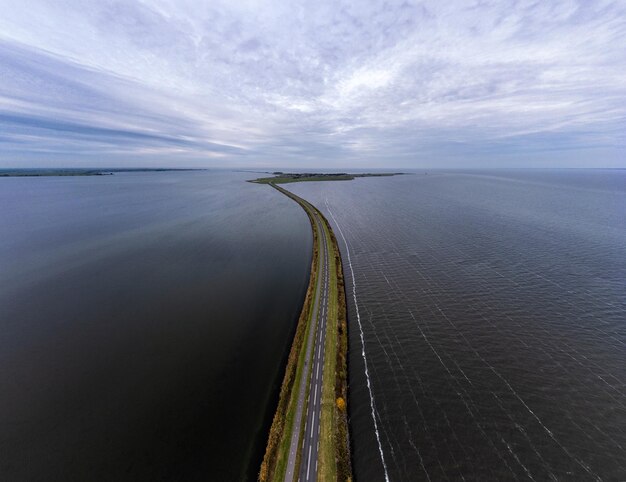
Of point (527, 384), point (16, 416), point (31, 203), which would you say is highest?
point (31, 203)

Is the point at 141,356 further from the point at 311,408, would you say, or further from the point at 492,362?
the point at 492,362

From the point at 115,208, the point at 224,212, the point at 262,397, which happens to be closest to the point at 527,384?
the point at 262,397

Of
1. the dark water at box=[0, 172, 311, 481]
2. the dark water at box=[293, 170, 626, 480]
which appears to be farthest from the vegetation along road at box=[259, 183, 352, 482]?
the dark water at box=[0, 172, 311, 481]

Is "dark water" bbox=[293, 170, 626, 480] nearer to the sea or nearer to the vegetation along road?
the sea

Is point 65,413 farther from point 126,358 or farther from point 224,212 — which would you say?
point 224,212

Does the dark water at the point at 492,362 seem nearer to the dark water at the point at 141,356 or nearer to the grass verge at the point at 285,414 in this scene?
the grass verge at the point at 285,414

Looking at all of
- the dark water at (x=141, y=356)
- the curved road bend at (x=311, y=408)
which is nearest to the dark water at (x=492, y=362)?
the curved road bend at (x=311, y=408)
